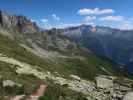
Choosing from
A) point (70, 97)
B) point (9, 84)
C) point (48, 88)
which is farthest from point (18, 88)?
point (70, 97)

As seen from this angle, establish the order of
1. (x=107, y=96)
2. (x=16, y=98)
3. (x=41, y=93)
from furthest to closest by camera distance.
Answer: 1. (x=107, y=96)
2. (x=41, y=93)
3. (x=16, y=98)

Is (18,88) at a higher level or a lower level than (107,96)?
higher

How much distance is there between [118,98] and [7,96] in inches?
599

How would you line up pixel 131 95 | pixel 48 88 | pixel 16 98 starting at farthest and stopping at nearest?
pixel 131 95 → pixel 48 88 → pixel 16 98

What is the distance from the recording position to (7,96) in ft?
84.6

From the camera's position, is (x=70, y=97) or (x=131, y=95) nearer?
(x=70, y=97)

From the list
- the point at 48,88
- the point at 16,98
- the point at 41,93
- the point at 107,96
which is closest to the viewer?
the point at 16,98

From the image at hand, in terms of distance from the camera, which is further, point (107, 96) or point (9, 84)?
point (107, 96)

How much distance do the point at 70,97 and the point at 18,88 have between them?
20.6 feet

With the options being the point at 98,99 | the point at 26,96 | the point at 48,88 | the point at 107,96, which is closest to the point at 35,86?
the point at 48,88

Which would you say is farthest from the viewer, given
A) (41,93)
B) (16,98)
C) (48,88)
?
(48,88)

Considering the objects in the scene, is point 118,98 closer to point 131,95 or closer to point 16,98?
point 131,95

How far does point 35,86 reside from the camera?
29.5 meters

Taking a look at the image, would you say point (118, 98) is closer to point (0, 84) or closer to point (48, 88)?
point (48, 88)
